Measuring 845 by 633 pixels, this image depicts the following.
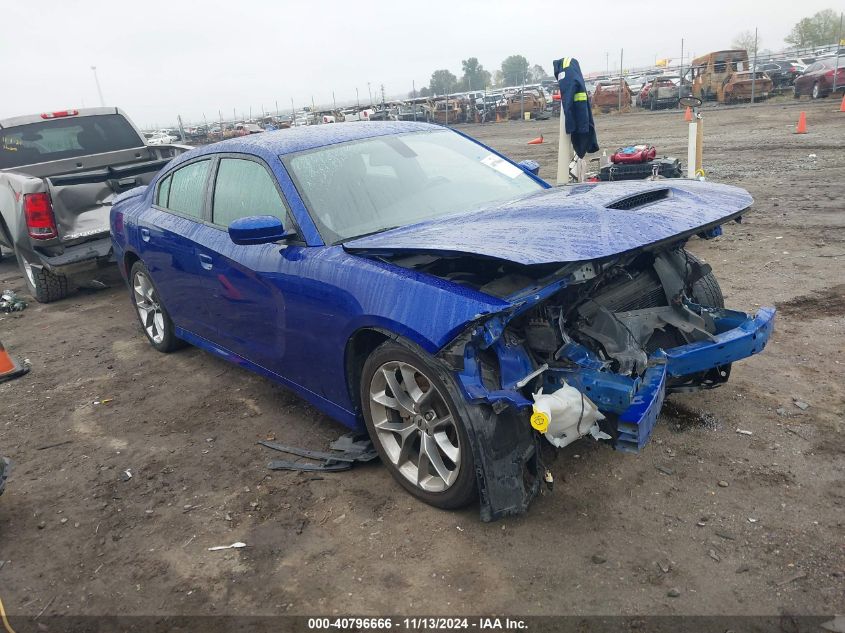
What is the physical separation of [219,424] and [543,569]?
2.41m

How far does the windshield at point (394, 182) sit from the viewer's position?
140 inches

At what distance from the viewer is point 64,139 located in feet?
28.4

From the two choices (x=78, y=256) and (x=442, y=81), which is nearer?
(x=78, y=256)

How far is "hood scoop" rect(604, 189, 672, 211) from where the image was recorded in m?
3.19

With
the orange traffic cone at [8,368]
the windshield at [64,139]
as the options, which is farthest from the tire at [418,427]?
the windshield at [64,139]

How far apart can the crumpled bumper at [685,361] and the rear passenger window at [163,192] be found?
372cm

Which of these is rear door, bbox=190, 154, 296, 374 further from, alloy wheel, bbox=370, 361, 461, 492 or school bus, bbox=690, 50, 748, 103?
school bus, bbox=690, 50, 748, 103

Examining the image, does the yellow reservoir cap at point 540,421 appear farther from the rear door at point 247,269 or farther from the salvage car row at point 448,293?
the rear door at point 247,269

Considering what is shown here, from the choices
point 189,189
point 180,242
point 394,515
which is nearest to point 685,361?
point 394,515

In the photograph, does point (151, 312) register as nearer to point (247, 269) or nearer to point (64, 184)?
point (247, 269)

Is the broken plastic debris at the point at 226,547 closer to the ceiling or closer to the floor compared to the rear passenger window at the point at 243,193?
closer to the floor

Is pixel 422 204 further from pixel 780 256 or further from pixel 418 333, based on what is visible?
pixel 780 256

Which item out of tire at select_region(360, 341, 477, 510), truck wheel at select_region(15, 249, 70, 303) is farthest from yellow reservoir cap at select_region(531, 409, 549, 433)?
truck wheel at select_region(15, 249, 70, 303)

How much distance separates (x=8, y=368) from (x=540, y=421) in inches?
188
